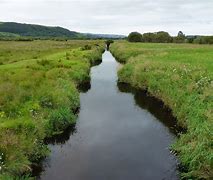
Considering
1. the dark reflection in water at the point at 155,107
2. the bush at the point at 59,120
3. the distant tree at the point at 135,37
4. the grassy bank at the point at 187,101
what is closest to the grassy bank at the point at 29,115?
the bush at the point at 59,120

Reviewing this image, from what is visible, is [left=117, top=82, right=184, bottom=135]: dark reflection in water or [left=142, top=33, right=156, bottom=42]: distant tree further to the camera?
[left=142, top=33, right=156, bottom=42]: distant tree

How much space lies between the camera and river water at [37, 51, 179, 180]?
15508 millimetres

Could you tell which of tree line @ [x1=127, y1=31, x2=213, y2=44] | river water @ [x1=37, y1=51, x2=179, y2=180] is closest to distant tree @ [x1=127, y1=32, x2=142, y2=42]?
tree line @ [x1=127, y1=31, x2=213, y2=44]

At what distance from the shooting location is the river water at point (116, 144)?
50.9 feet

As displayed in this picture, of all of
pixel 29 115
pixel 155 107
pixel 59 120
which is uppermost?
pixel 29 115

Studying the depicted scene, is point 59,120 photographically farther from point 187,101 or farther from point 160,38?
point 160,38

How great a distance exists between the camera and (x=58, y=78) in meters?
31.7

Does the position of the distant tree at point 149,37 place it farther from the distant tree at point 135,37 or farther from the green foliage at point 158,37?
the distant tree at point 135,37

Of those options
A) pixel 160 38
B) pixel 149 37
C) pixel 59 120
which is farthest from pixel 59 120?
pixel 149 37

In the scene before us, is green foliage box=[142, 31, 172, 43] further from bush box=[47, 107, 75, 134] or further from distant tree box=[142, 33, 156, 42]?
bush box=[47, 107, 75, 134]

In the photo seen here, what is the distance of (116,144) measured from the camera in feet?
63.2

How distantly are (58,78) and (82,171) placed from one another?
16.9 meters

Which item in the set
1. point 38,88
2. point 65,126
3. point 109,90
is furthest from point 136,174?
point 109,90

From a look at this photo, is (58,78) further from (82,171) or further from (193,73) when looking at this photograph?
(82,171)
